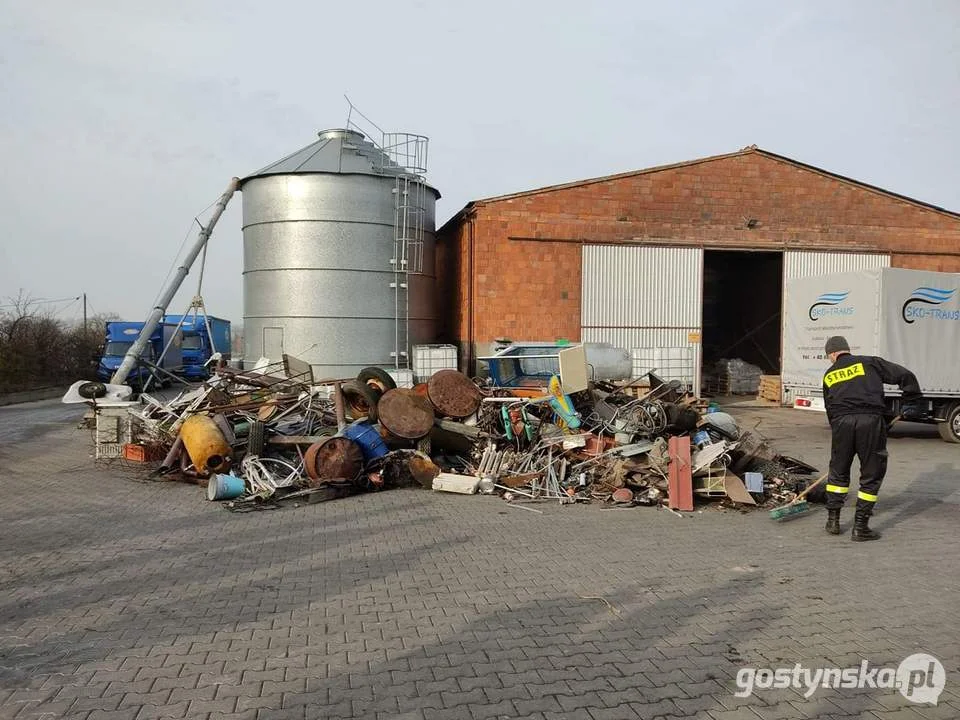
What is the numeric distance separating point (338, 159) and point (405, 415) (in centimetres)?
1043

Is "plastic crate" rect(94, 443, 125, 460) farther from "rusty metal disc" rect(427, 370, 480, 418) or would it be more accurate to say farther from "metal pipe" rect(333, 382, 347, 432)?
"rusty metal disc" rect(427, 370, 480, 418)

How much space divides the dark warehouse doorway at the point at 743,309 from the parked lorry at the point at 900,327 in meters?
10.4

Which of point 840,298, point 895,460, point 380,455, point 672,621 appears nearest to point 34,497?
point 380,455

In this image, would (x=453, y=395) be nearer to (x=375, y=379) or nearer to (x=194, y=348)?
(x=375, y=379)

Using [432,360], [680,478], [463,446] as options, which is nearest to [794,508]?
[680,478]

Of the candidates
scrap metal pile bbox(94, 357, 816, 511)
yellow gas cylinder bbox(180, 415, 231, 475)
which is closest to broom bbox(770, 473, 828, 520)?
scrap metal pile bbox(94, 357, 816, 511)

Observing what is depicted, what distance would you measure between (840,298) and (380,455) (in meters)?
10.2

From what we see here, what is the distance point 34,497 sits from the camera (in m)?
9.05

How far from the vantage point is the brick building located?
19.1 m

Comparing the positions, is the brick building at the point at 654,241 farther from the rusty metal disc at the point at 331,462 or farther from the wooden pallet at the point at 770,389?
the rusty metal disc at the point at 331,462

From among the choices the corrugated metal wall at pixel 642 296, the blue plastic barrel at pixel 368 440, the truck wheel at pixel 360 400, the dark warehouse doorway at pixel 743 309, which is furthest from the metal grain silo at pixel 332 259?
the dark warehouse doorway at pixel 743 309

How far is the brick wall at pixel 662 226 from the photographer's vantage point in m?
19.1

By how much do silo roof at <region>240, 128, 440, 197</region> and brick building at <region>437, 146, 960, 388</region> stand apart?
109 inches

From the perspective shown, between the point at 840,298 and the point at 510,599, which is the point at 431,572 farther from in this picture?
the point at 840,298
